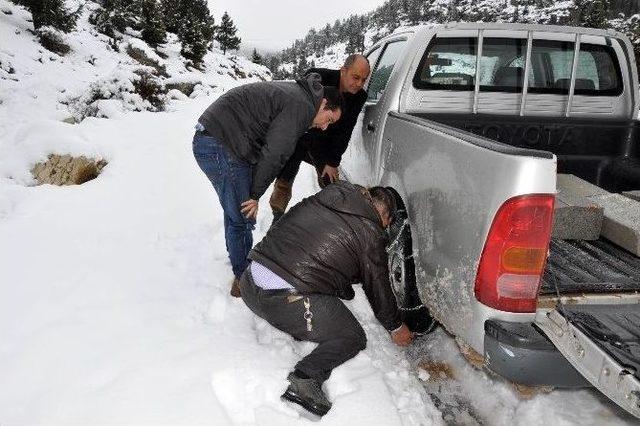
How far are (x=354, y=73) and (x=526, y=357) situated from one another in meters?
2.78

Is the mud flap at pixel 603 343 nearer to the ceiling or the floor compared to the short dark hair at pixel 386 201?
nearer to the floor

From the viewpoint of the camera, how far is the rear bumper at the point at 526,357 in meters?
1.83

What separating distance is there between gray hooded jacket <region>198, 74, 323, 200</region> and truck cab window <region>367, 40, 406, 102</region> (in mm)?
1094

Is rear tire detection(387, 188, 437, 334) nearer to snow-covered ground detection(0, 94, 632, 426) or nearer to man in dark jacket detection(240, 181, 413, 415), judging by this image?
snow-covered ground detection(0, 94, 632, 426)

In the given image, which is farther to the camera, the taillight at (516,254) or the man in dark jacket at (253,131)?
the man in dark jacket at (253,131)

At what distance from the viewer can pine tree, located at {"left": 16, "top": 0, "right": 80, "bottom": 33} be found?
16.4 m

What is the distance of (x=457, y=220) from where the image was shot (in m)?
2.11

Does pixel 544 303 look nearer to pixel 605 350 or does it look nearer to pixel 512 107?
pixel 605 350

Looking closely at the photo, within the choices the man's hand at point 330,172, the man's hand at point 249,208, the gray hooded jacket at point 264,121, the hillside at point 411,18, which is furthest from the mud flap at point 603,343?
the hillside at point 411,18

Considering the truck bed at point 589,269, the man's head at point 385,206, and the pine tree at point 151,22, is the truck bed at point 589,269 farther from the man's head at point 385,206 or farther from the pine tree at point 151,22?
the pine tree at point 151,22

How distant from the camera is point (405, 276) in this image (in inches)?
114

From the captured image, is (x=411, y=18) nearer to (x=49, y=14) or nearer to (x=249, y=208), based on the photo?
(x=49, y=14)

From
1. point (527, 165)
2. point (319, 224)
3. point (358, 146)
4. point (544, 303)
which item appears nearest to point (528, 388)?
point (544, 303)

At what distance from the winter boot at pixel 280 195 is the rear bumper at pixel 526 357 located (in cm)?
297
